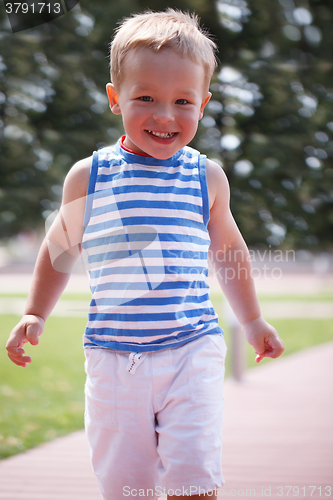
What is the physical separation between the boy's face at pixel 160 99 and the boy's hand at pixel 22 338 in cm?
54

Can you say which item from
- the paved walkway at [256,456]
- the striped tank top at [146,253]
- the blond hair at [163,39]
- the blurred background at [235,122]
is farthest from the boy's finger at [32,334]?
the blurred background at [235,122]

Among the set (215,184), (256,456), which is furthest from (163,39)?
(256,456)

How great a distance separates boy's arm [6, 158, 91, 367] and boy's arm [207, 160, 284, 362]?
36 cm

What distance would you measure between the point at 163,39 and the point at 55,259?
639 millimetres

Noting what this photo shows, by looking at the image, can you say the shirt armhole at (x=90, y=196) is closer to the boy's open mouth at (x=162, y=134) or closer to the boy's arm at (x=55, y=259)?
the boy's arm at (x=55, y=259)

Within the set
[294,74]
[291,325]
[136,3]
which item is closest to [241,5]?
[294,74]

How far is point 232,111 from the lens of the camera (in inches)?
704

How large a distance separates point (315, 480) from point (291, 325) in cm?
599

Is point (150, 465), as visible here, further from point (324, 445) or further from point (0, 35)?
point (0, 35)

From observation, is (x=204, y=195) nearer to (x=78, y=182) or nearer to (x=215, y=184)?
(x=215, y=184)

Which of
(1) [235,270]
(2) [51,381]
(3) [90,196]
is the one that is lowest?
(2) [51,381]

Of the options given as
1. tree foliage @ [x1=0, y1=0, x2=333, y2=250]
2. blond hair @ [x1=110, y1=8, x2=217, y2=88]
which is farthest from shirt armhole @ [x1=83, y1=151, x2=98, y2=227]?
tree foliage @ [x1=0, y1=0, x2=333, y2=250]

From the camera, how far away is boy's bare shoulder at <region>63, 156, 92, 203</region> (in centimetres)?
141

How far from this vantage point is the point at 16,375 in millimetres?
5023
